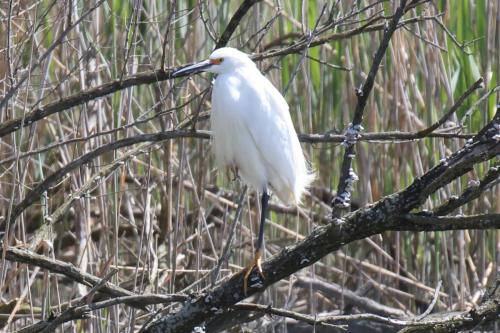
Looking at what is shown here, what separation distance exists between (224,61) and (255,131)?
8.8 inches

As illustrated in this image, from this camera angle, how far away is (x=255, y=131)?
7.26ft

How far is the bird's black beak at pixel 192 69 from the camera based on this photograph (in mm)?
1895

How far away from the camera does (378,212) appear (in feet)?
4.81

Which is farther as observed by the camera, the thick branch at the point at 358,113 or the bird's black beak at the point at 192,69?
the bird's black beak at the point at 192,69

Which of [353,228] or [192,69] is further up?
[192,69]

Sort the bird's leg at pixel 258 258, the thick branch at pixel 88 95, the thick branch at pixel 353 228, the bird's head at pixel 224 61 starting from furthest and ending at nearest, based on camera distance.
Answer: the bird's head at pixel 224 61, the thick branch at pixel 88 95, the bird's leg at pixel 258 258, the thick branch at pixel 353 228

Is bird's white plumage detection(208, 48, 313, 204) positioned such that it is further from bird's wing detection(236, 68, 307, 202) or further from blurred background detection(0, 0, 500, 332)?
blurred background detection(0, 0, 500, 332)

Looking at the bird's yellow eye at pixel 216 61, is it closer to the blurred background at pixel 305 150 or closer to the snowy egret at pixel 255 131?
the snowy egret at pixel 255 131

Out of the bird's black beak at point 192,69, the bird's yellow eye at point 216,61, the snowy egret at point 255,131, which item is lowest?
the snowy egret at point 255,131

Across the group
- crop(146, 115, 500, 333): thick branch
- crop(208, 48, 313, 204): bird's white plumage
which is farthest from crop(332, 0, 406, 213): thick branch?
crop(208, 48, 313, 204): bird's white plumage

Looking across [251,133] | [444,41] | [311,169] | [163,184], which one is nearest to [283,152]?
[251,133]

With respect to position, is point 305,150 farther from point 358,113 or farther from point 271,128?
point 358,113

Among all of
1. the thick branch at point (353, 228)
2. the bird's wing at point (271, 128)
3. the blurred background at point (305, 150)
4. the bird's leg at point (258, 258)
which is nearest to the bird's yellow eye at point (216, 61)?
the bird's wing at point (271, 128)

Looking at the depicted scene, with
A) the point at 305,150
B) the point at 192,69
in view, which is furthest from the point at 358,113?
the point at 305,150
